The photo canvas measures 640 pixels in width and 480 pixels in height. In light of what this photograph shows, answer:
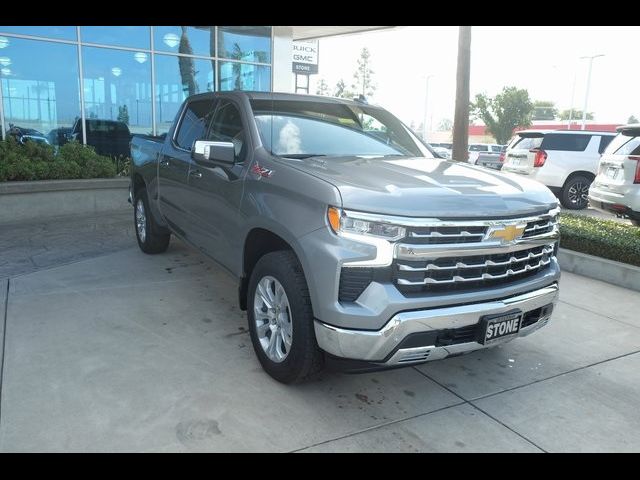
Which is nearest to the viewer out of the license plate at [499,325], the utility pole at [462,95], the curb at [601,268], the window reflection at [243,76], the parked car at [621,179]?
the license plate at [499,325]

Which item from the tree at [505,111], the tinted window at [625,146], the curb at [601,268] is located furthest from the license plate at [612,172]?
the tree at [505,111]

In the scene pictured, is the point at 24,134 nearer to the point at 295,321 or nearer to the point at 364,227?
the point at 295,321

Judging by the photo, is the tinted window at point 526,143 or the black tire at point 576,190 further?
the tinted window at point 526,143

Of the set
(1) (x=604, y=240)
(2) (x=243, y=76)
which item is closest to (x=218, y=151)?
(1) (x=604, y=240)

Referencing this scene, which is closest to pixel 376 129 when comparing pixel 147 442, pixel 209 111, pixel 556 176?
pixel 209 111

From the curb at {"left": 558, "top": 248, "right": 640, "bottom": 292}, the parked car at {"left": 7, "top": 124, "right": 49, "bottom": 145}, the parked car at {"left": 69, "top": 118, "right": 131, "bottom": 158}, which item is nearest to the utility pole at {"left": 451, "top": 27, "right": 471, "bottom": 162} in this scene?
the curb at {"left": 558, "top": 248, "right": 640, "bottom": 292}

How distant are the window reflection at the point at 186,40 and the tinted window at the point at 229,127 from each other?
926 cm

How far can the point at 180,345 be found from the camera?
4070mm

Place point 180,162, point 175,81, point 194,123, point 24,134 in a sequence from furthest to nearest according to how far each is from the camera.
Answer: point 175,81
point 24,134
point 194,123
point 180,162

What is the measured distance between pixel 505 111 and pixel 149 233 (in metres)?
51.3

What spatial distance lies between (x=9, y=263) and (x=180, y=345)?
10.8ft

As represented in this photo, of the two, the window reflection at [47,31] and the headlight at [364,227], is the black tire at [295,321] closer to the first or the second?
the headlight at [364,227]

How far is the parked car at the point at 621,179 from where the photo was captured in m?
7.85

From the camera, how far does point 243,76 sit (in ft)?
47.8
